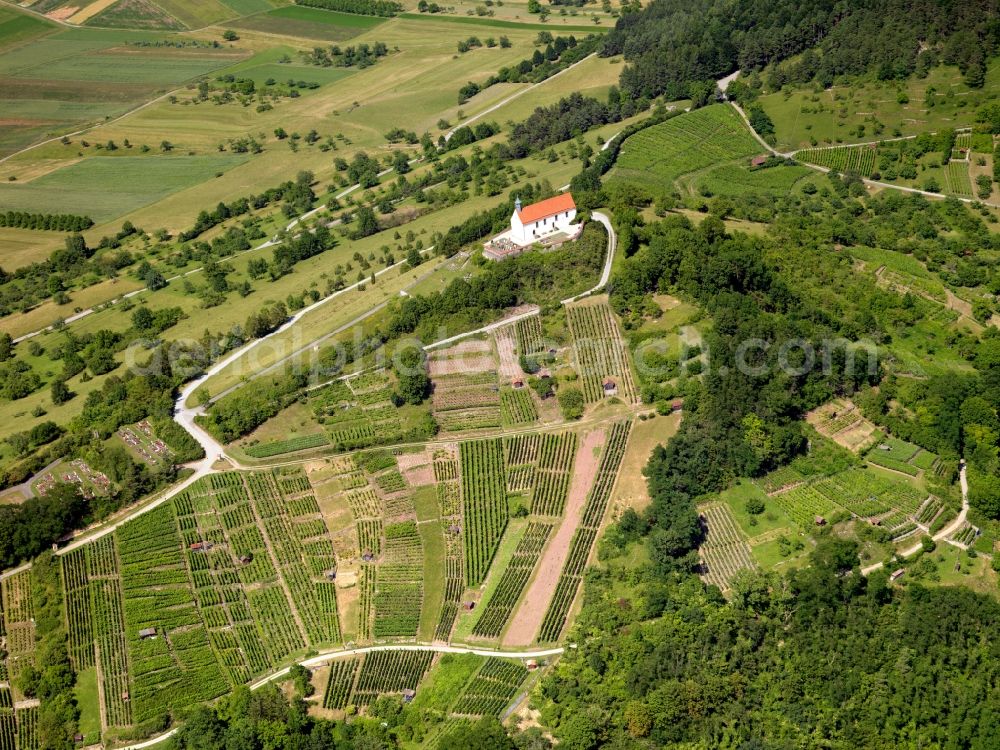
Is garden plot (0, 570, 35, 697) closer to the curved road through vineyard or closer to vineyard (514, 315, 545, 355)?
the curved road through vineyard

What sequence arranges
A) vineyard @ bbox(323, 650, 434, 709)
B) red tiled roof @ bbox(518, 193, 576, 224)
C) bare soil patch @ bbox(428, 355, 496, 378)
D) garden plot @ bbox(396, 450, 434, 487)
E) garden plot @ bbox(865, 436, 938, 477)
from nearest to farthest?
vineyard @ bbox(323, 650, 434, 709) < garden plot @ bbox(865, 436, 938, 477) < garden plot @ bbox(396, 450, 434, 487) < bare soil patch @ bbox(428, 355, 496, 378) < red tiled roof @ bbox(518, 193, 576, 224)

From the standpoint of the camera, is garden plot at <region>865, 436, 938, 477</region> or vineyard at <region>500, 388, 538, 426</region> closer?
garden plot at <region>865, 436, 938, 477</region>

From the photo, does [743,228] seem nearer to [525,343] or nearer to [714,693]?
[525,343]

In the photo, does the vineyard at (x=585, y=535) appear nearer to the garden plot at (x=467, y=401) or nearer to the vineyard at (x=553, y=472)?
the vineyard at (x=553, y=472)

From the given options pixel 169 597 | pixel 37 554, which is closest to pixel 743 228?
pixel 169 597

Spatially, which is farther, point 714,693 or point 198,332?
point 198,332

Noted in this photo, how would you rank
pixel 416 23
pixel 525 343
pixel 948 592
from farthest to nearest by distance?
pixel 416 23
pixel 525 343
pixel 948 592

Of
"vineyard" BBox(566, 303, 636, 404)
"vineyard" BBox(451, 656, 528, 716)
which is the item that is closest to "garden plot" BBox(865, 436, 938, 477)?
"vineyard" BBox(566, 303, 636, 404)
